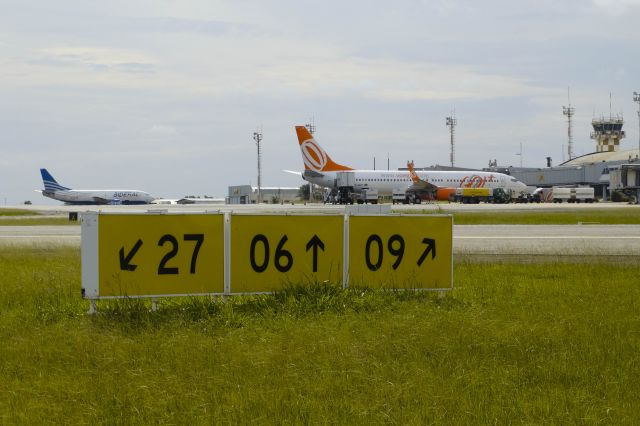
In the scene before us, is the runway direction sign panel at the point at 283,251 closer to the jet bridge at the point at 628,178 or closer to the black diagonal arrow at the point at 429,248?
the black diagonal arrow at the point at 429,248

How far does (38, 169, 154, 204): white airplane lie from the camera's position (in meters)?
128

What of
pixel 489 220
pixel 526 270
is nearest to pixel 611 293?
pixel 526 270

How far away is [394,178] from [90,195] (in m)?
55.1

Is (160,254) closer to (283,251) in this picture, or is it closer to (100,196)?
(283,251)

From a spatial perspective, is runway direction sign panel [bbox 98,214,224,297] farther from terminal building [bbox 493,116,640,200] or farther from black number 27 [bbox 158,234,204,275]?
terminal building [bbox 493,116,640,200]

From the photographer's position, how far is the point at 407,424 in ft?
20.6

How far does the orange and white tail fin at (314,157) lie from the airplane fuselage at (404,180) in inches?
31.0

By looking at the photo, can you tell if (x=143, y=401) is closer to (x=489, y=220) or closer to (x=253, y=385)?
(x=253, y=385)

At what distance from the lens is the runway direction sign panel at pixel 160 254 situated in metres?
10.7

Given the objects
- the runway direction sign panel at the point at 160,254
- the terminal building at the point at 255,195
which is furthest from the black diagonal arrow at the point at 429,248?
the terminal building at the point at 255,195

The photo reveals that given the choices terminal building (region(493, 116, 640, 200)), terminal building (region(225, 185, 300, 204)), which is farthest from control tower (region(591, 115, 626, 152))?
terminal building (region(225, 185, 300, 204))

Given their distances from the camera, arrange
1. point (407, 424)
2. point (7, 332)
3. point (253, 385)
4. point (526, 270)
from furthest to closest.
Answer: point (526, 270) < point (7, 332) < point (253, 385) < point (407, 424)

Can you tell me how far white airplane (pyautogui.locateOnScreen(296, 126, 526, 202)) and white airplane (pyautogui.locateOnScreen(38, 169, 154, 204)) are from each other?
149 feet

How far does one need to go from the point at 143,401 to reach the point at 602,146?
7008 inches
